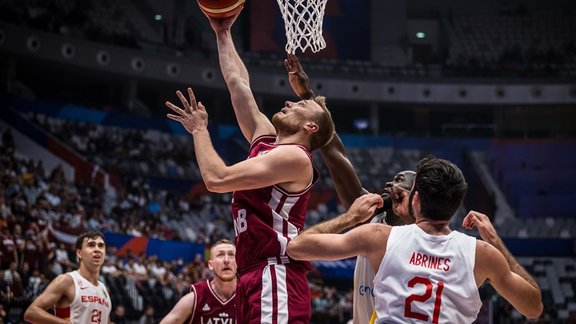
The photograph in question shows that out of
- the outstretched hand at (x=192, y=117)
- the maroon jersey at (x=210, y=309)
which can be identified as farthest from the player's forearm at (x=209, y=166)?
the maroon jersey at (x=210, y=309)

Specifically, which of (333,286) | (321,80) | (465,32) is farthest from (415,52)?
(333,286)

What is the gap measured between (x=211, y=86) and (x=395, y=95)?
8142mm

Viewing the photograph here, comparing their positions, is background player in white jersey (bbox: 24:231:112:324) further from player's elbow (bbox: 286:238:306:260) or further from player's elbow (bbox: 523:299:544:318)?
player's elbow (bbox: 523:299:544:318)

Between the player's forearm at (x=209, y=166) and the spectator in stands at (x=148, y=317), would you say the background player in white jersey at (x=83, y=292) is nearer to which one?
the player's forearm at (x=209, y=166)

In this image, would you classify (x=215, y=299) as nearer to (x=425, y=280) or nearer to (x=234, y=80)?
(x=234, y=80)

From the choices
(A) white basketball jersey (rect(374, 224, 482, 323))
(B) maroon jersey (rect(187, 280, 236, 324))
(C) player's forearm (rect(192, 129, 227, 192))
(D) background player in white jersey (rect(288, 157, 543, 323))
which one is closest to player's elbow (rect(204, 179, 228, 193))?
(C) player's forearm (rect(192, 129, 227, 192))

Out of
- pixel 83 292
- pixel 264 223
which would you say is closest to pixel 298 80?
pixel 264 223

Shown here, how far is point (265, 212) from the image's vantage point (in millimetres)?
4633

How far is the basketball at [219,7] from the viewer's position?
5169 millimetres

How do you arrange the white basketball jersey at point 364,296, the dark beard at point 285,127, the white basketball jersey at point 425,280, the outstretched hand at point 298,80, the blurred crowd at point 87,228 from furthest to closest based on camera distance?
the blurred crowd at point 87,228
the outstretched hand at point 298,80
the white basketball jersey at point 364,296
the dark beard at point 285,127
the white basketball jersey at point 425,280

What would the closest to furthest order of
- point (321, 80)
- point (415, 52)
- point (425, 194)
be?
point (425, 194), point (321, 80), point (415, 52)

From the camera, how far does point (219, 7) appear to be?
17.0 ft

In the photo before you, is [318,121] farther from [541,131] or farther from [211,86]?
[541,131]

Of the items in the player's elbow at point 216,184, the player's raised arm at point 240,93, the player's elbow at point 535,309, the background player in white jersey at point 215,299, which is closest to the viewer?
the player's elbow at point 535,309
